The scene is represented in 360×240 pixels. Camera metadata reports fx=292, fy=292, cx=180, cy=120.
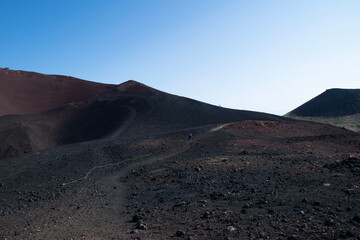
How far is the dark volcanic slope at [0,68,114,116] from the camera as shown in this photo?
1452 inches

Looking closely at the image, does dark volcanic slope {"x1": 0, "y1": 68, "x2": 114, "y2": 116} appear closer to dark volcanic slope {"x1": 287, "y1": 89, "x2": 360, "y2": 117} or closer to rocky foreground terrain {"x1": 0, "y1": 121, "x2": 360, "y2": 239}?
rocky foreground terrain {"x1": 0, "y1": 121, "x2": 360, "y2": 239}

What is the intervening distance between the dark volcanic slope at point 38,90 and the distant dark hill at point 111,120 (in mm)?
9572

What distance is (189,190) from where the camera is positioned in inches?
334

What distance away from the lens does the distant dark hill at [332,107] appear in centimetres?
4399

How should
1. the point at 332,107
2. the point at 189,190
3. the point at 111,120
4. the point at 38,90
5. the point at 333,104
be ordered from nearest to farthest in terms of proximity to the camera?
the point at 189,190
the point at 111,120
the point at 38,90
the point at 332,107
the point at 333,104

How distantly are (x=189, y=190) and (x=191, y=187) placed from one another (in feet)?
0.95

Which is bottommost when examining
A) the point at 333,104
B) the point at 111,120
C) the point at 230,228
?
the point at 230,228

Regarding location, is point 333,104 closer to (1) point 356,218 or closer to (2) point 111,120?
(2) point 111,120

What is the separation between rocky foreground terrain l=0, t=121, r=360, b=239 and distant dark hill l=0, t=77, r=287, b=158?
19.7 feet

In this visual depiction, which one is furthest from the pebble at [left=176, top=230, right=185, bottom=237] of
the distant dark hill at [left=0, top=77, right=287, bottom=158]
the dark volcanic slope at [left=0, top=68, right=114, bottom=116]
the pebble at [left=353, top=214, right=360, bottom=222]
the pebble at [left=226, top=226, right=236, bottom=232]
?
the dark volcanic slope at [left=0, top=68, right=114, bottom=116]

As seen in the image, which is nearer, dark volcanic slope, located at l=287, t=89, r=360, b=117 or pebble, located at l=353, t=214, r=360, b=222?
pebble, located at l=353, t=214, r=360, b=222

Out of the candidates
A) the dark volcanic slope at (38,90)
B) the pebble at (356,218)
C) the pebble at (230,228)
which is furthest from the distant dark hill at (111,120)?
the pebble at (356,218)

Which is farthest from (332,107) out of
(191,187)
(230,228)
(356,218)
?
(230,228)

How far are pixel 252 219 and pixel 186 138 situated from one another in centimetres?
1128
